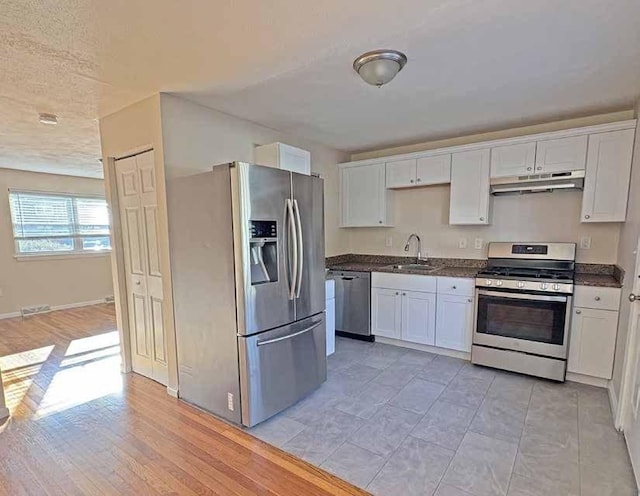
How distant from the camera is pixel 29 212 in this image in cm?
559

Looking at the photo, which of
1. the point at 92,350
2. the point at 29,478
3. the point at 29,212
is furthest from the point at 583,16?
the point at 29,212

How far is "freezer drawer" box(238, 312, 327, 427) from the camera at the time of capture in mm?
2273

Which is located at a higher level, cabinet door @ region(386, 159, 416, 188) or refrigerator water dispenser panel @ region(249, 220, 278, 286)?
cabinet door @ region(386, 159, 416, 188)

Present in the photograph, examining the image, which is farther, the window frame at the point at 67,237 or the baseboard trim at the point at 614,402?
the window frame at the point at 67,237

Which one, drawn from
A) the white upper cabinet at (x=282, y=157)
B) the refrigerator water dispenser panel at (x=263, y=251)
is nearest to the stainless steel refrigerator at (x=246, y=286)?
the refrigerator water dispenser panel at (x=263, y=251)

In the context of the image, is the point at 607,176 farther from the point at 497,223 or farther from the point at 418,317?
the point at 418,317

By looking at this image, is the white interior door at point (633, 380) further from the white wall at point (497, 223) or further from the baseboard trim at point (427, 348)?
the baseboard trim at point (427, 348)

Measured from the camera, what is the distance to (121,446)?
2158 mm

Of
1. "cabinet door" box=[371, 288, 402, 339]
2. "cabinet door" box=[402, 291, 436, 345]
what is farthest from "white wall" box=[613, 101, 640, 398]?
"cabinet door" box=[371, 288, 402, 339]

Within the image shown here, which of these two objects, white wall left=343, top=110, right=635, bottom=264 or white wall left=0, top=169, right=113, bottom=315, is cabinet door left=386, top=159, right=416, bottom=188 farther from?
white wall left=0, top=169, right=113, bottom=315

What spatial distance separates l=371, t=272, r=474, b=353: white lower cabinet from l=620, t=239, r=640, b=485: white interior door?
1246mm

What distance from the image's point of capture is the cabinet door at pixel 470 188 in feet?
11.3

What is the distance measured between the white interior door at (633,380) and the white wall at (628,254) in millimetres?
221

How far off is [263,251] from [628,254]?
9.04 ft
